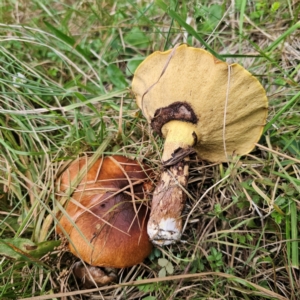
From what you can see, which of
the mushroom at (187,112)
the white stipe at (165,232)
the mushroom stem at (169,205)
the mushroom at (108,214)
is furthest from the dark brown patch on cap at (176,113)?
the white stipe at (165,232)

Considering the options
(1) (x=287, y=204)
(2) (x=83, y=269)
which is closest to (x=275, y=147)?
(1) (x=287, y=204)

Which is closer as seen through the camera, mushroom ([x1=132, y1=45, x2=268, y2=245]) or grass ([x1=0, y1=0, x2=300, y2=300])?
mushroom ([x1=132, y1=45, x2=268, y2=245])

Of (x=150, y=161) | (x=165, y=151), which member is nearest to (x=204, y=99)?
(x=165, y=151)

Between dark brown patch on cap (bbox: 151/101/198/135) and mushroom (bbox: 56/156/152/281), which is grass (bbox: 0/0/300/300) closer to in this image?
mushroom (bbox: 56/156/152/281)

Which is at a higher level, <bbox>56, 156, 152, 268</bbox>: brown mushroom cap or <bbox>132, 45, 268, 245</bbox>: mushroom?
<bbox>132, 45, 268, 245</bbox>: mushroom

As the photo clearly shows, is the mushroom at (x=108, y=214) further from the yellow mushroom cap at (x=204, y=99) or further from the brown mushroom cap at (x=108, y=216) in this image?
the yellow mushroom cap at (x=204, y=99)

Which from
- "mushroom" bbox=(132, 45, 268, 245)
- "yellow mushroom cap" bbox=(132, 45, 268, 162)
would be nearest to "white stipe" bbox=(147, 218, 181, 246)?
"mushroom" bbox=(132, 45, 268, 245)

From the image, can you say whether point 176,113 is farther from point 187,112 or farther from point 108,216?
point 108,216
